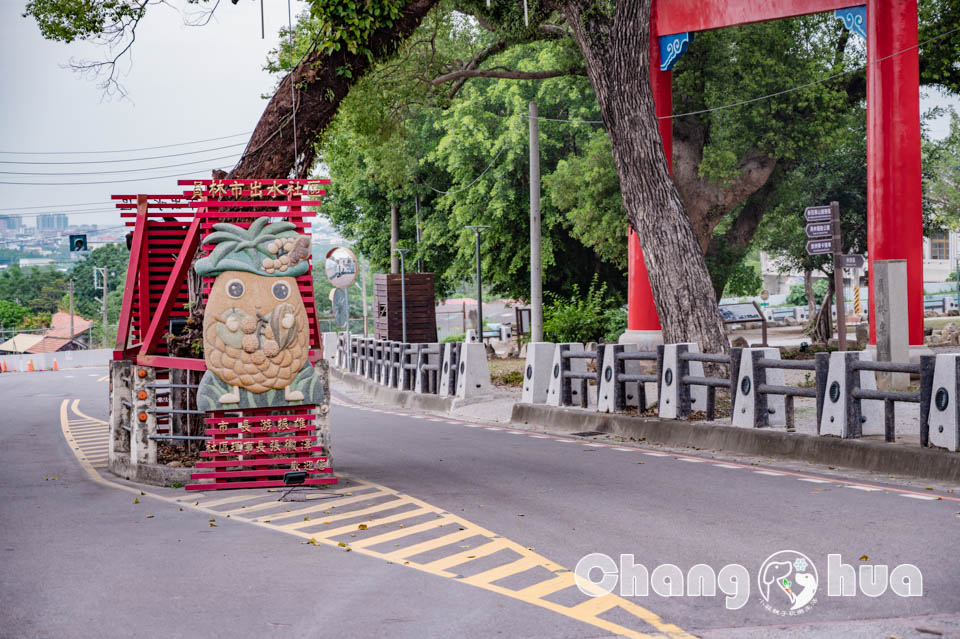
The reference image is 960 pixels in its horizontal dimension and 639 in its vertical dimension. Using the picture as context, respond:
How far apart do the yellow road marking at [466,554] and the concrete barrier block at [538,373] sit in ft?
24.4

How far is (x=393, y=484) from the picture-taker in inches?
444

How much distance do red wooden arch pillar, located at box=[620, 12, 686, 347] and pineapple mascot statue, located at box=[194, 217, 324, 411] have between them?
1513 centimetres

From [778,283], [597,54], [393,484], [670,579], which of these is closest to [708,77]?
[597,54]

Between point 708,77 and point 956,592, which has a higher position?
point 708,77

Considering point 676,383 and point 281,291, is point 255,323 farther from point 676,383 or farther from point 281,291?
point 676,383

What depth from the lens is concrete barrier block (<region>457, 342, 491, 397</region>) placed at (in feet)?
69.8

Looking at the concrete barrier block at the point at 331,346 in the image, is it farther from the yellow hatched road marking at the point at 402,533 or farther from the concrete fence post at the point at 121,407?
the yellow hatched road marking at the point at 402,533

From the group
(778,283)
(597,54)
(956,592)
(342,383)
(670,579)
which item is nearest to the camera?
(956,592)

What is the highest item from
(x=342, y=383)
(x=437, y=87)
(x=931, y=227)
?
(x=437, y=87)

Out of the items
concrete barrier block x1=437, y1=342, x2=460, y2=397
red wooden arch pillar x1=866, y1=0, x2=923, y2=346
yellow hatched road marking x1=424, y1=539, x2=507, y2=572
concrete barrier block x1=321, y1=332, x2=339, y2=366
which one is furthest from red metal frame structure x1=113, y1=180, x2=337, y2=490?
concrete barrier block x1=321, y1=332, x2=339, y2=366

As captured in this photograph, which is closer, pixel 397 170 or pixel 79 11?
pixel 79 11

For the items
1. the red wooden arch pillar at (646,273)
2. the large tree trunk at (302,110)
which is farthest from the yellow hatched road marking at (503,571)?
the red wooden arch pillar at (646,273)

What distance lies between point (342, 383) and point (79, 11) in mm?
20361

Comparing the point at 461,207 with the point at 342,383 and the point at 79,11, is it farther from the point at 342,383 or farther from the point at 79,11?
the point at 79,11
